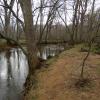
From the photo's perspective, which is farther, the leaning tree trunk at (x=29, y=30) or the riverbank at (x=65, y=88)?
the leaning tree trunk at (x=29, y=30)

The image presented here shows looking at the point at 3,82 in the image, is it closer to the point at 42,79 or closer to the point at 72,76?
the point at 42,79

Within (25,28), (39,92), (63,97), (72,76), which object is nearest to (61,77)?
(72,76)

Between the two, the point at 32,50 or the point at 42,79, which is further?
the point at 32,50

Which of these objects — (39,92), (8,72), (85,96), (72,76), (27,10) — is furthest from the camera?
(8,72)

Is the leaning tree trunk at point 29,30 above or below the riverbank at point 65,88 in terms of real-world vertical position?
above

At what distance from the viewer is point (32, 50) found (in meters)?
10.8

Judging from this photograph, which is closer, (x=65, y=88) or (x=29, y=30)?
(x=65, y=88)

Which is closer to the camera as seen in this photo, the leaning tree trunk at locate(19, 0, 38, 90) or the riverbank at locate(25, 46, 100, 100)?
the riverbank at locate(25, 46, 100, 100)

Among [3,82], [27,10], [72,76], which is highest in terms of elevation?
[27,10]

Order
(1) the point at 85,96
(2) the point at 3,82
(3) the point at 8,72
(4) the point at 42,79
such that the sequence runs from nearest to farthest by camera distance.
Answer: (1) the point at 85,96, (4) the point at 42,79, (2) the point at 3,82, (3) the point at 8,72

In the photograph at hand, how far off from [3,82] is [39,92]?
3140 mm

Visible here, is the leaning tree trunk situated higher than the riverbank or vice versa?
the leaning tree trunk

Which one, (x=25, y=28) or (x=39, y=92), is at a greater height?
(x=25, y=28)

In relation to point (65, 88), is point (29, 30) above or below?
above
